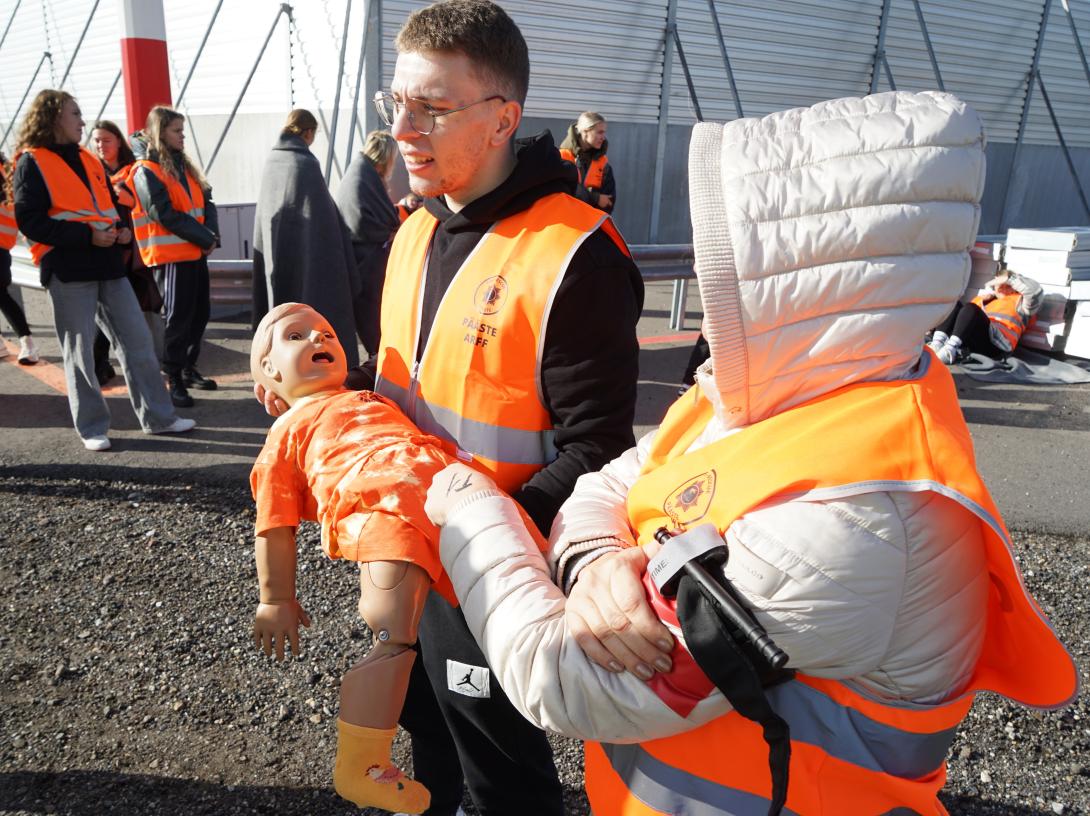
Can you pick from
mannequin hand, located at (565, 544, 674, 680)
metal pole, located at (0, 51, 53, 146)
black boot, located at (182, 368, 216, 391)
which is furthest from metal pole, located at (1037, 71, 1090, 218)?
metal pole, located at (0, 51, 53, 146)

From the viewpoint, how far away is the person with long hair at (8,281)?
6969mm

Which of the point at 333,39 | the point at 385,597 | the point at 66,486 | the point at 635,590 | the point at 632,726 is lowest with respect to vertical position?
the point at 66,486

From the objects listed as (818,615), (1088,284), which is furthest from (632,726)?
(1088,284)

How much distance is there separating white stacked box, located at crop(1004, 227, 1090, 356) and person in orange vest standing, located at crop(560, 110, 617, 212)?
4.67 metres

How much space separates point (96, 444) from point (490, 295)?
175 inches

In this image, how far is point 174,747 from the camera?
283cm

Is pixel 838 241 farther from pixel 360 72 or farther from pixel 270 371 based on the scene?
pixel 360 72

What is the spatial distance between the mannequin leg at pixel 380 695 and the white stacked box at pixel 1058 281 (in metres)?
8.83

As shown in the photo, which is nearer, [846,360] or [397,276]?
[846,360]

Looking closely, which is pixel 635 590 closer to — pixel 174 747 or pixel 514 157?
pixel 514 157

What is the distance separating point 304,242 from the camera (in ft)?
17.0

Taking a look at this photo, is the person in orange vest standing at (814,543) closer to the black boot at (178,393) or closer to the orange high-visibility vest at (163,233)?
the black boot at (178,393)

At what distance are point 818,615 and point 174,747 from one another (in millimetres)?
2556

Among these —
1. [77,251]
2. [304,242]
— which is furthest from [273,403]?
[77,251]
